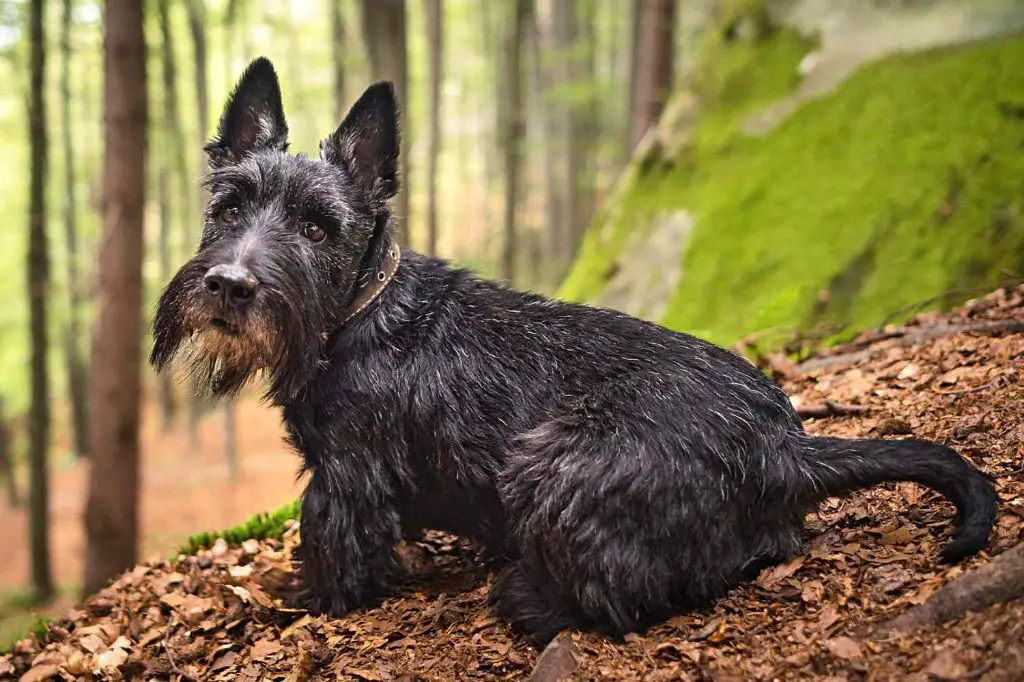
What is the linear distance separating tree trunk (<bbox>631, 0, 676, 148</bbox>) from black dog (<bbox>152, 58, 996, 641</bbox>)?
822 cm

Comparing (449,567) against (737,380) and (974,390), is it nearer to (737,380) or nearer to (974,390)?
(737,380)

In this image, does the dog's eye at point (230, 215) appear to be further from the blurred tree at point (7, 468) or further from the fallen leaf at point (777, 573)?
the blurred tree at point (7, 468)

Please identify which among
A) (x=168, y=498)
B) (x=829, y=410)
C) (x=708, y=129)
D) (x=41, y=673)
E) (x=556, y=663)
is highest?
(x=708, y=129)

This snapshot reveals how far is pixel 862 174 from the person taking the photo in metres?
6.54

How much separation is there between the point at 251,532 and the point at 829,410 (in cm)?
396

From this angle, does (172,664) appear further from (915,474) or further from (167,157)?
(167,157)

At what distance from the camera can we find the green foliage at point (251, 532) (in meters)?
5.45

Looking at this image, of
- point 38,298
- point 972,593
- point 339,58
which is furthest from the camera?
point 339,58

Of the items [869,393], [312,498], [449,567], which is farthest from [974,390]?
[312,498]

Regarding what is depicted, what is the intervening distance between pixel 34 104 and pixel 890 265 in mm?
12230

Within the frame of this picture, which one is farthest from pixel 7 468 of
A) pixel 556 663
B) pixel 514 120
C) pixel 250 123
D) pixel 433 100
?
pixel 556 663

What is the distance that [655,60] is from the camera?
11383mm

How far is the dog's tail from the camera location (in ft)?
9.75

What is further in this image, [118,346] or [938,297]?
[118,346]
